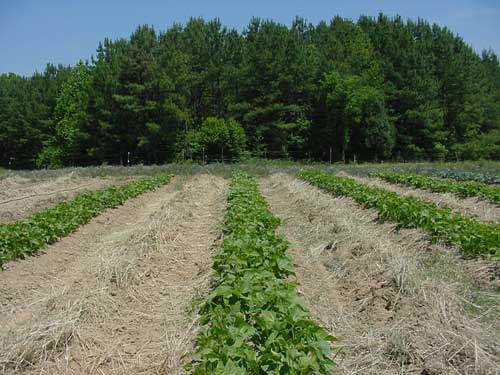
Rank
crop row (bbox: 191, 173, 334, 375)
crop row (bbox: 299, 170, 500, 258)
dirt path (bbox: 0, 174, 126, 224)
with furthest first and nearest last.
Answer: dirt path (bbox: 0, 174, 126, 224) → crop row (bbox: 299, 170, 500, 258) → crop row (bbox: 191, 173, 334, 375)

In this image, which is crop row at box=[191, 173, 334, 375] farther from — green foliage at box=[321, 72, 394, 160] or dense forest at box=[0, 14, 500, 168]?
green foliage at box=[321, 72, 394, 160]

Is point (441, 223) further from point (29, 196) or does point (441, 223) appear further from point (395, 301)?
point (29, 196)

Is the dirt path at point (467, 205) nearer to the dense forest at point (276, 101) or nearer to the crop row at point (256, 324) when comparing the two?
the crop row at point (256, 324)

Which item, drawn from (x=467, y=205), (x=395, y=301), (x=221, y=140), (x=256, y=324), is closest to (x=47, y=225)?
(x=256, y=324)

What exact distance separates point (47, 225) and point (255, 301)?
6312 millimetres

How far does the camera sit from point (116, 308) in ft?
19.6

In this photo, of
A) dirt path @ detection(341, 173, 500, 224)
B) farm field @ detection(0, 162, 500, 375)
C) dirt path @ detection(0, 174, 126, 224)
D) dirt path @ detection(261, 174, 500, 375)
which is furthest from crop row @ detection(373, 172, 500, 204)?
dirt path @ detection(0, 174, 126, 224)

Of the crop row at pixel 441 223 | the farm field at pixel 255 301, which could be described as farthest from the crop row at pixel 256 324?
the crop row at pixel 441 223

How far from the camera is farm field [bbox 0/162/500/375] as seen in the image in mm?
4102

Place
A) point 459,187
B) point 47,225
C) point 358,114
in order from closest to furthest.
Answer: point 47,225
point 459,187
point 358,114

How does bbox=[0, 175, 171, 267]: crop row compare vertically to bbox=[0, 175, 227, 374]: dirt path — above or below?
above

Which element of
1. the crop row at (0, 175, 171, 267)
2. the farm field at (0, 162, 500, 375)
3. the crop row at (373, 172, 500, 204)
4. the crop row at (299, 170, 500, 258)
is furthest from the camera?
the crop row at (373, 172, 500, 204)

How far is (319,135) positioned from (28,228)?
40.2m

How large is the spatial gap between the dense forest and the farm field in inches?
1286
